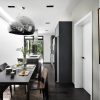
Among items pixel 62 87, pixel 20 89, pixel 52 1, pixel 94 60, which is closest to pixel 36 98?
pixel 20 89

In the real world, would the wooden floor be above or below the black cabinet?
below

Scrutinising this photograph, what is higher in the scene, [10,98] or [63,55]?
[63,55]

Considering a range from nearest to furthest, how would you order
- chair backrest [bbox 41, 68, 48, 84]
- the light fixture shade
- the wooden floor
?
the light fixture shade → chair backrest [bbox 41, 68, 48, 84] → the wooden floor

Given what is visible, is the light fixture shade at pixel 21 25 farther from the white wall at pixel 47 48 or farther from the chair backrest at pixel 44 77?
the white wall at pixel 47 48

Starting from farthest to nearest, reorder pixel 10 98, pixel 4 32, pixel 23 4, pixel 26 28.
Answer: pixel 4 32, pixel 23 4, pixel 10 98, pixel 26 28

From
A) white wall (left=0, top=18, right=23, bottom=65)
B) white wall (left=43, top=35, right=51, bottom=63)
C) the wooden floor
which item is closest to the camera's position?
Result: the wooden floor

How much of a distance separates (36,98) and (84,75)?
1670mm

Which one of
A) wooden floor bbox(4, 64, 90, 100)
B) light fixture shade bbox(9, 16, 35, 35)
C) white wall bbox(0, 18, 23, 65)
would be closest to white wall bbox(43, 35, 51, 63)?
white wall bbox(0, 18, 23, 65)

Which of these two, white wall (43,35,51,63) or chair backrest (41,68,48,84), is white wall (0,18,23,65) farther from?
white wall (43,35,51,63)

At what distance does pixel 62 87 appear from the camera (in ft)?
16.4

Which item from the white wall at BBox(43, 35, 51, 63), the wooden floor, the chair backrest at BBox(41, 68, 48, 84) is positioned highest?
the white wall at BBox(43, 35, 51, 63)

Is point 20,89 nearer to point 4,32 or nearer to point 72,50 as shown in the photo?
point 72,50

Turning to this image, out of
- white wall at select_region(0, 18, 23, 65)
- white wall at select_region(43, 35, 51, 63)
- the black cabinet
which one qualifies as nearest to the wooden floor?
the black cabinet

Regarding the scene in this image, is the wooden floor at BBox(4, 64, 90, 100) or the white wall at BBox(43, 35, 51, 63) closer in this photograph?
the wooden floor at BBox(4, 64, 90, 100)
